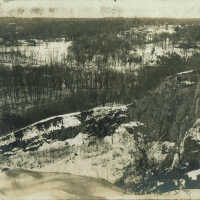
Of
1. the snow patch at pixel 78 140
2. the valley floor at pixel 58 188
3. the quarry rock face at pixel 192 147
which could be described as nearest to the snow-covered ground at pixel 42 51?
the snow patch at pixel 78 140

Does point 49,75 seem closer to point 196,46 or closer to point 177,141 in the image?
point 177,141

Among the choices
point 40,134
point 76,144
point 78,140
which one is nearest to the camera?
point 76,144

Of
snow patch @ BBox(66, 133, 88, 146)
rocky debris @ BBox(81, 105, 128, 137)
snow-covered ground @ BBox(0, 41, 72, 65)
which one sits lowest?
snow patch @ BBox(66, 133, 88, 146)

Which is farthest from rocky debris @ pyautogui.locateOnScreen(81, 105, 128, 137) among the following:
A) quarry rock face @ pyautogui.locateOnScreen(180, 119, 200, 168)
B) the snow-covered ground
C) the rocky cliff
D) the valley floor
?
the snow-covered ground

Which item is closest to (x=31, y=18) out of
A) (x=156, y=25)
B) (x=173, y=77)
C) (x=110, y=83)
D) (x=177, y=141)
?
(x=156, y=25)

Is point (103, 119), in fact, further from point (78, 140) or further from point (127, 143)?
point (127, 143)

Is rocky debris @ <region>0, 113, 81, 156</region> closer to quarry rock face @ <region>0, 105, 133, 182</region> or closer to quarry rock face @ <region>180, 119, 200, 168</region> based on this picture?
quarry rock face @ <region>0, 105, 133, 182</region>

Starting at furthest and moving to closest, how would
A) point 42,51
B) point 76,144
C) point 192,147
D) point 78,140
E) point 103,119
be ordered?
point 42,51
point 103,119
point 78,140
point 76,144
point 192,147

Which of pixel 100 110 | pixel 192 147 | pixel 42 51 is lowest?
pixel 192 147

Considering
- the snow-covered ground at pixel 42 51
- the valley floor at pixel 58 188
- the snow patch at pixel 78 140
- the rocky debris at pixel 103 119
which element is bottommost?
the valley floor at pixel 58 188

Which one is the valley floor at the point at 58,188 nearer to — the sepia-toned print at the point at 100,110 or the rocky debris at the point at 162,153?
the sepia-toned print at the point at 100,110

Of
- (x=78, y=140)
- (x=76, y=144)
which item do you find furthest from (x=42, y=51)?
(x=76, y=144)
